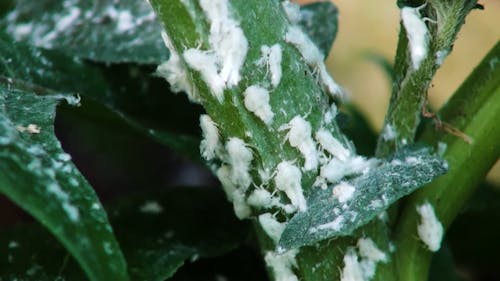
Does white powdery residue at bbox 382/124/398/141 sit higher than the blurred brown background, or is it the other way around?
white powdery residue at bbox 382/124/398/141

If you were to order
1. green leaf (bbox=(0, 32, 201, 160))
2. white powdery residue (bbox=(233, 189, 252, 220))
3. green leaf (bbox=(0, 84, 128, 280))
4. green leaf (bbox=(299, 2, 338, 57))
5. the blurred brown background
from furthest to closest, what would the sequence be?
the blurred brown background < green leaf (bbox=(299, 2, 338, 57)) < green leaf (bbox=(0, 32, 201, 160)) < white powdery residue (bbox=(233, 189, 252, 220)) < green leaf (bbox=(0, 84, 128, 280))

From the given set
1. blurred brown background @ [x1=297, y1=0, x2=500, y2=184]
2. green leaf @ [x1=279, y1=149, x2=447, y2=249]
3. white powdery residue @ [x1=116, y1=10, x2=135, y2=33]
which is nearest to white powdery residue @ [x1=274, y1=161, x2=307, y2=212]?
green leaf @ [x1=279, y1=149, x2=447, y2=249]

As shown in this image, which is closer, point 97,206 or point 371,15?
point 97,206

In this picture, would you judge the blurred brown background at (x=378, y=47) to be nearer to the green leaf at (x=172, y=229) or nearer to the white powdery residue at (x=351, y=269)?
the green leaf at (x=172, y=229)

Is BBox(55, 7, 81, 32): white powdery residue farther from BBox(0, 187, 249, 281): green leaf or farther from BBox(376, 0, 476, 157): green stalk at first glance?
BBox(376, 0, 476, 157): green stalk

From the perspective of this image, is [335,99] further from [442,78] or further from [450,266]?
[442,78]

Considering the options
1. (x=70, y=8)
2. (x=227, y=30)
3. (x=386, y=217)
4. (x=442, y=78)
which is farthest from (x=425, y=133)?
(x=442, y=78)
